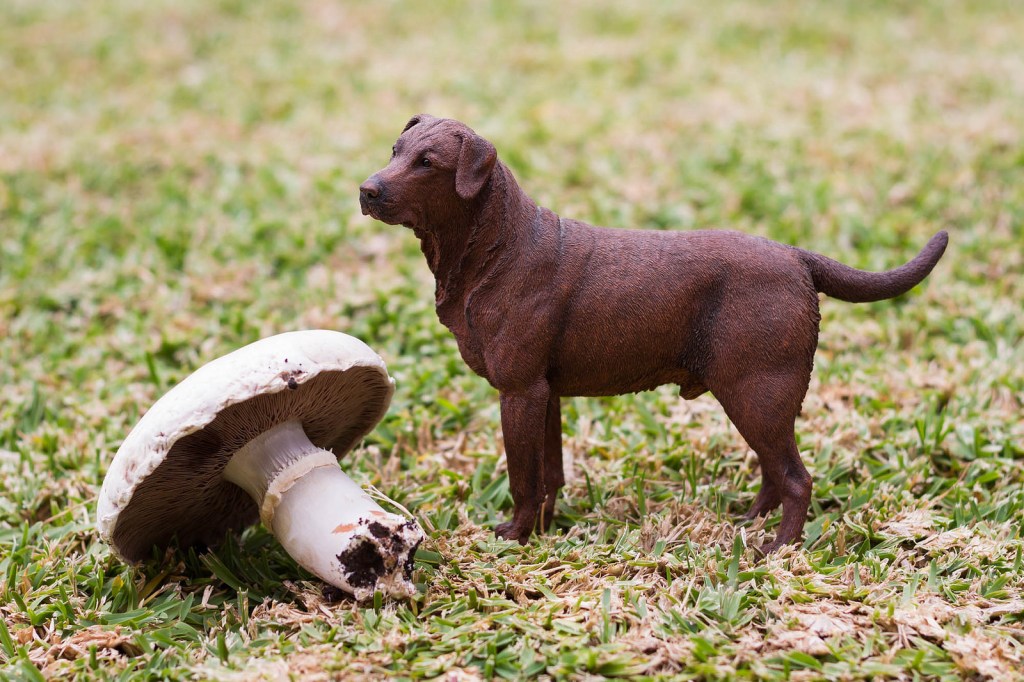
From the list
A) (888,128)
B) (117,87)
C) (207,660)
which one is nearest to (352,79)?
(117,87)

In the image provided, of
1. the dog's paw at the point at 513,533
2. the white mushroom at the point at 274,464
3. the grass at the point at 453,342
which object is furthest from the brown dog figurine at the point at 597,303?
the grass at the point at 453,342

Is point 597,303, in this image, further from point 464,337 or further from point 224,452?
point 224,452

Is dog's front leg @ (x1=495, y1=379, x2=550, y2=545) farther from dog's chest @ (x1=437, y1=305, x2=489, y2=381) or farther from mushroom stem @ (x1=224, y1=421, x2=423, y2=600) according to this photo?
mushroom stem @ (x1=224, y1=421, x2=423, y2=600)

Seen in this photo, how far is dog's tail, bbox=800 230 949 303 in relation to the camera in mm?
3053

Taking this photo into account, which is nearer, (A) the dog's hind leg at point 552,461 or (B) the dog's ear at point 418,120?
(B) the dog's ear at point 418,120

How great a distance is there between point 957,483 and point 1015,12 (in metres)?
8.03

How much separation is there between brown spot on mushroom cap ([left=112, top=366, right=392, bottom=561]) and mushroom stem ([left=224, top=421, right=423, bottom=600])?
0.07m

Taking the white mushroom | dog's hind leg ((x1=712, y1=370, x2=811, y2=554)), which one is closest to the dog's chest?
the white mushroom

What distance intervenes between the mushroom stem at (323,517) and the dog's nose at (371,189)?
0.73 meters

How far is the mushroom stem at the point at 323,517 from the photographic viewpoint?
279 centimetres

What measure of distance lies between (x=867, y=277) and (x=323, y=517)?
1.81 m

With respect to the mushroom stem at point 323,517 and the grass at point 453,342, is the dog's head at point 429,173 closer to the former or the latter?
the mushroom stem at point 323,517

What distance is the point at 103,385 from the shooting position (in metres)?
4.64

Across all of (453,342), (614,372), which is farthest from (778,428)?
(453,342)
